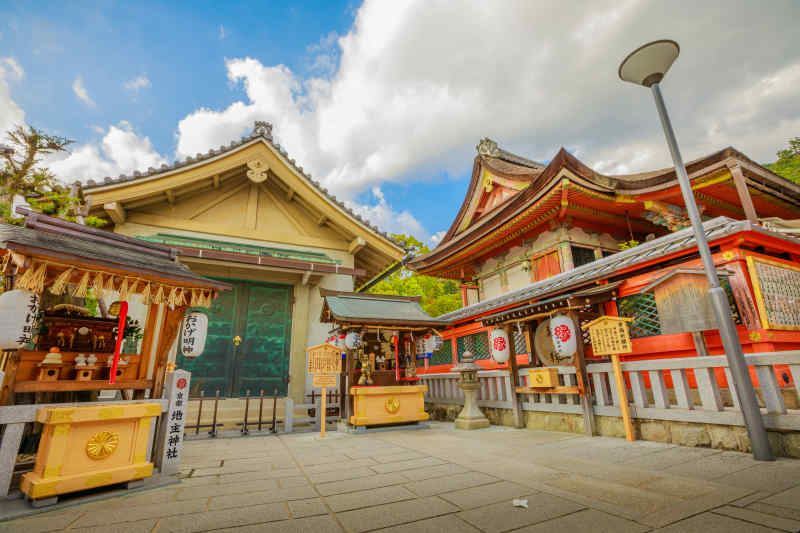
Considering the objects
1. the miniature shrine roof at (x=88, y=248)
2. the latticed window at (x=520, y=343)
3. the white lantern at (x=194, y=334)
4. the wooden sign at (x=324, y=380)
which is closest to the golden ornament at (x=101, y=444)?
the miniature shrine roof at (x=88, y=248)

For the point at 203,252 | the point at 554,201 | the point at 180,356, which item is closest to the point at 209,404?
the point at 180,356

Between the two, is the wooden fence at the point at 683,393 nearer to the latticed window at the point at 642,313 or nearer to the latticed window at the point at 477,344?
the latticed window at the point at 642,313

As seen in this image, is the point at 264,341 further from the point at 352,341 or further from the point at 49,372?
the point at 49,372

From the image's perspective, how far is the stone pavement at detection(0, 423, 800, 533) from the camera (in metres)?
2.58

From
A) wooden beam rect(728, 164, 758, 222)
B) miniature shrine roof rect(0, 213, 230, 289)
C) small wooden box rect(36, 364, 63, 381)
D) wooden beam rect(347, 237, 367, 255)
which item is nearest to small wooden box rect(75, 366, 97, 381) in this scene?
small wooden box rect(36, 364, 63, 381)

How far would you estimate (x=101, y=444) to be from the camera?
3840mm

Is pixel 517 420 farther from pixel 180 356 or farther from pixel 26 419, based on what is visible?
pixel 180 356

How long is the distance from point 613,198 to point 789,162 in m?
20.8

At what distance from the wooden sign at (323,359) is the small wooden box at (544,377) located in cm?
415

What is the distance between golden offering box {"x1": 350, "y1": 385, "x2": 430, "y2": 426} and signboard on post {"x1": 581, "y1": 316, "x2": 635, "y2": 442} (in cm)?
432

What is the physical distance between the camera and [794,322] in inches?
229

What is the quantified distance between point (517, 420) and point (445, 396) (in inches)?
116

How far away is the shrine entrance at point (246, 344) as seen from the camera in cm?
990

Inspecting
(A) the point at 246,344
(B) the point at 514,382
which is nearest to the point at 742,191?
(B) the point at 514,382
